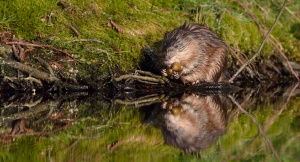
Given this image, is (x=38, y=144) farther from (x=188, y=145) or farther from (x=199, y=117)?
(x=199, y=117)

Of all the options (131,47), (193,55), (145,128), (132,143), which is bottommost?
(132,143)

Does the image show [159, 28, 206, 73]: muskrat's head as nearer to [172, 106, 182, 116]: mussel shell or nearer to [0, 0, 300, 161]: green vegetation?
[0, 0, 300, 161]: green vegetation

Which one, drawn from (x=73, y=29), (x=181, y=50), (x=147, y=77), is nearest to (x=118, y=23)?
(x=73, y=29)

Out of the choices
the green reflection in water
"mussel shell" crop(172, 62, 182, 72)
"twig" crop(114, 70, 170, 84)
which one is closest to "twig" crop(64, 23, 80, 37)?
"twig" crop(114, 70, 170, 84)

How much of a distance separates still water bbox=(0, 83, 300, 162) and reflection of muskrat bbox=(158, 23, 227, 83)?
14.2 inches

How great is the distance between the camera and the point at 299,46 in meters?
13.2

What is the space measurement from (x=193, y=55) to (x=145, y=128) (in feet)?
9.75

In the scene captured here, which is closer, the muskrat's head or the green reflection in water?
the green reflection in water

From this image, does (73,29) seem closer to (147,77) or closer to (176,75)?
(147,77)

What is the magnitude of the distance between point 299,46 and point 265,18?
1.05m

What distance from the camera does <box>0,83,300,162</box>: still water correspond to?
5.73m

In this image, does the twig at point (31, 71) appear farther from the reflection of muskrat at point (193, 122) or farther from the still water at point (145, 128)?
the reflection of muskrat at point (193, 122)

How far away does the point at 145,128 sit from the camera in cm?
666

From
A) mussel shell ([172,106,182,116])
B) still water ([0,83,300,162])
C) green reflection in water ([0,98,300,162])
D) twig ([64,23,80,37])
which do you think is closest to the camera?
green reflection in water ([0,98,300,162])
